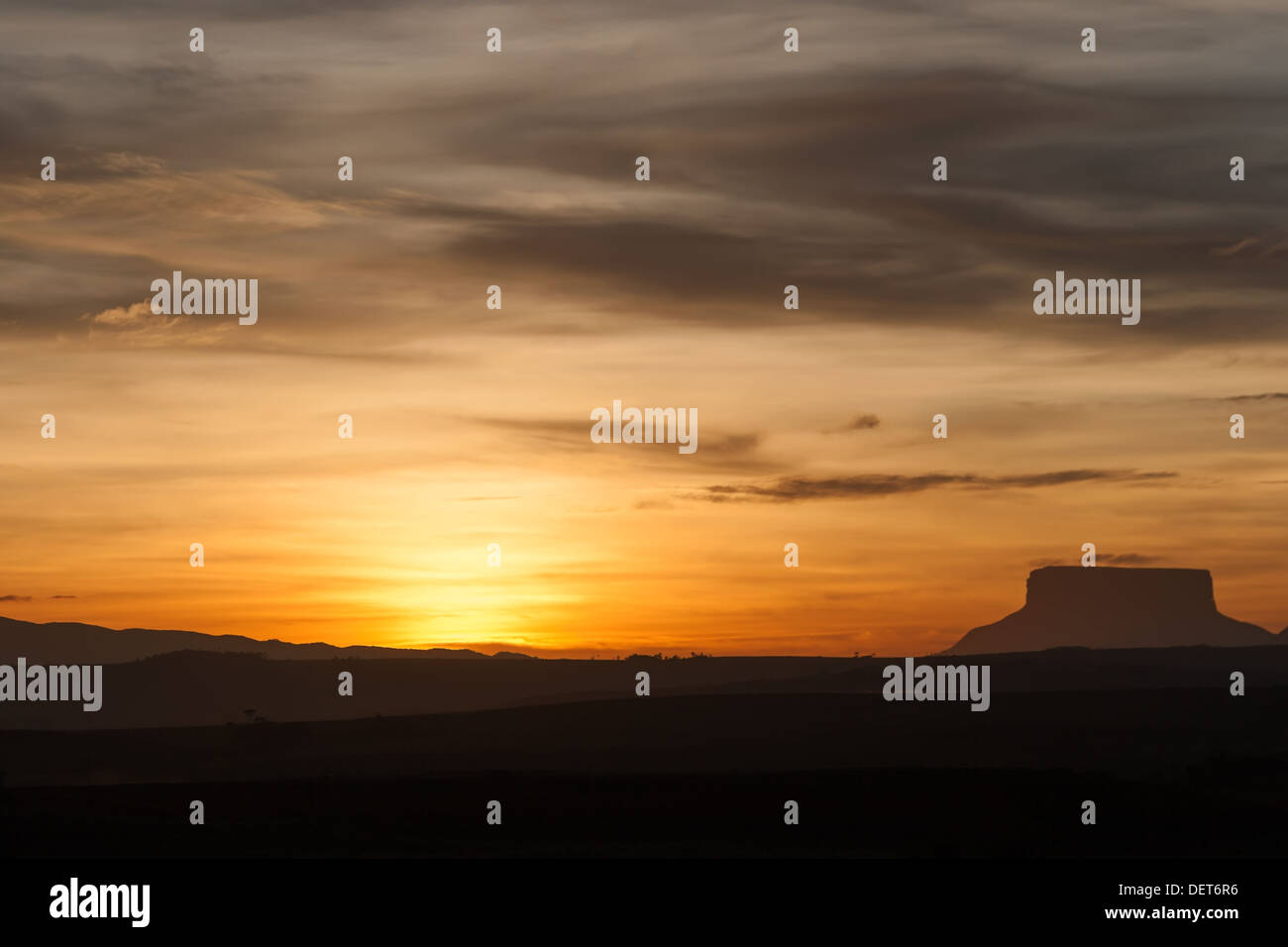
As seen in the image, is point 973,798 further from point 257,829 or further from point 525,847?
point 257,829

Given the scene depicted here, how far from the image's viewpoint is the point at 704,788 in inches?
2987

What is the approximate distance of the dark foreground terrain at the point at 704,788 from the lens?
6278 centimetres

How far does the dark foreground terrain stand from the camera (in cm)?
6278
